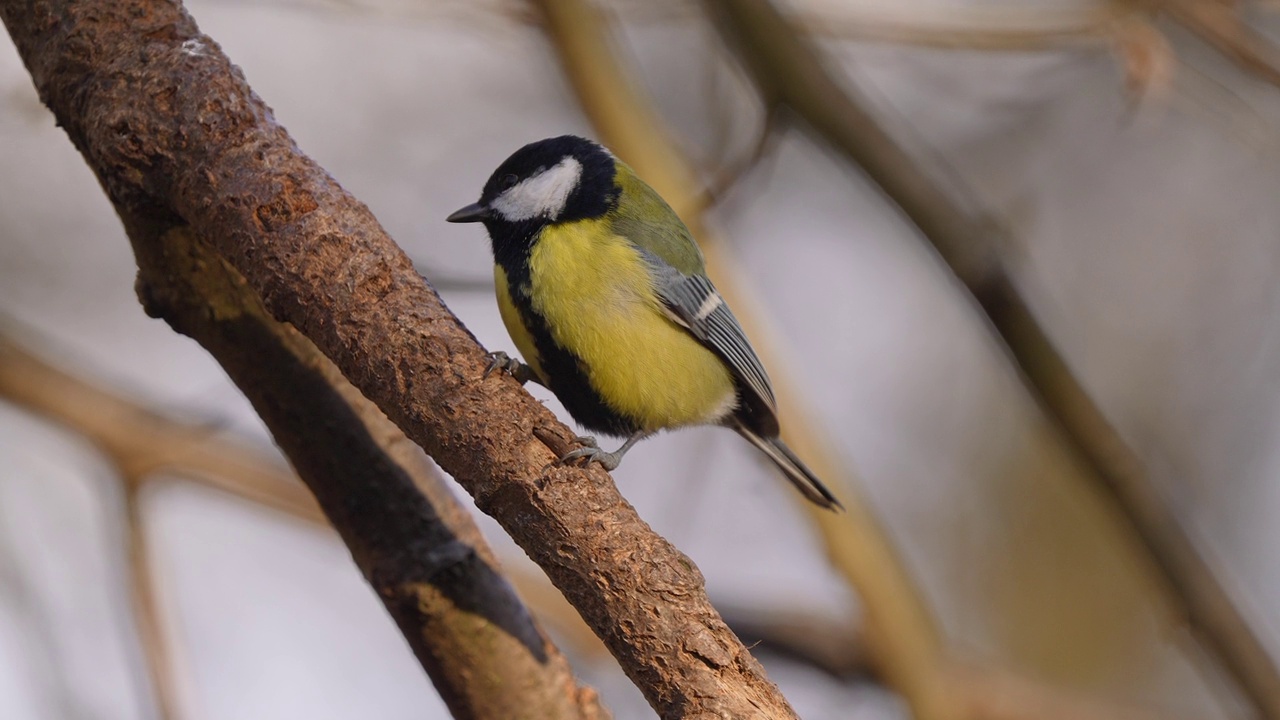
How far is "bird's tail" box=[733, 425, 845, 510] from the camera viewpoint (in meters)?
2.40

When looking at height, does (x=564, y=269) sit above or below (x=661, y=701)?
above

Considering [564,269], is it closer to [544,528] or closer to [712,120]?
[544,528]

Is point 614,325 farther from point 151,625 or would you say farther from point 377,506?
point 151,625

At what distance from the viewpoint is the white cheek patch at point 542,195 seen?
2154 mm

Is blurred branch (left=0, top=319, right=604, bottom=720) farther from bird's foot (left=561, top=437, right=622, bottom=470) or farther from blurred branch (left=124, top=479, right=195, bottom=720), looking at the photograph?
blurred branch (left=124, top=479, right=195, bottom=720)

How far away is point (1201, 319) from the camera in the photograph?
566 cm

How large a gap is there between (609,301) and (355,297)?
701mm

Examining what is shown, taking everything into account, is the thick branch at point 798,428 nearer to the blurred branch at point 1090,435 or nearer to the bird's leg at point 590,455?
the blurred branch at point 1090,435

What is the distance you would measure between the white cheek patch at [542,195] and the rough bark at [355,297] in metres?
0.72

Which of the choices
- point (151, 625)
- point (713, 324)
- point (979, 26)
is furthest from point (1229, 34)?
point (151, 625)

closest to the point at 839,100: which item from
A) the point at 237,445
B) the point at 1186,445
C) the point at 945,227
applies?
the point at 945,227

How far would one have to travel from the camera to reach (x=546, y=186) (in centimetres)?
223

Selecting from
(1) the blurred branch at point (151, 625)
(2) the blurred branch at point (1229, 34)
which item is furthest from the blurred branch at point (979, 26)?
(1) the blurred branch at point (151, 625)

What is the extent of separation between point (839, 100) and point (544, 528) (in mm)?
1302
